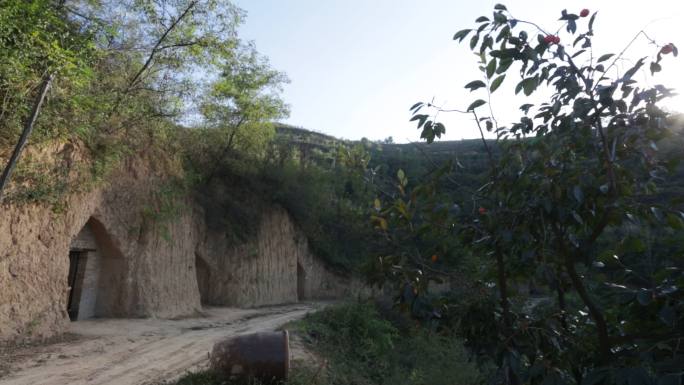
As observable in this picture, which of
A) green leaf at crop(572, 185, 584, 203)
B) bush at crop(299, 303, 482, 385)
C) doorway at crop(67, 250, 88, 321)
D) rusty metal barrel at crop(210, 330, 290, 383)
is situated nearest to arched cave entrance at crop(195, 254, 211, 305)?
doorway at crop(67, 250, 88, 321)

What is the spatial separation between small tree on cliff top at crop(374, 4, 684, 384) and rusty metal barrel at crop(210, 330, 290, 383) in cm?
421

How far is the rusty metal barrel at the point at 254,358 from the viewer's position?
21.5 feet

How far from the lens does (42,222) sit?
9477 mm

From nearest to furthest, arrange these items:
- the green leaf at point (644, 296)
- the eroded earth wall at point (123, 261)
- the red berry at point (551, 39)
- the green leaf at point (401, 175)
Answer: the green leaf at point (644, 296) < the red berry at point (551, 39) < the green leaf at point (401, 175) < the eroded earth wall at point (123, 261)

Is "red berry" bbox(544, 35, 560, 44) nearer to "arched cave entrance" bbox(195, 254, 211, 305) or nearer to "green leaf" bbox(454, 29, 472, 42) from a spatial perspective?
"green leaf" bbox(454, 29, 472, 42)

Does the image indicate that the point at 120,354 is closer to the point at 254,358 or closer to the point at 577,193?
the point at 254,358

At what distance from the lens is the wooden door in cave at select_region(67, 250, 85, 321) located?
11672 mm

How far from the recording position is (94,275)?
12297mm

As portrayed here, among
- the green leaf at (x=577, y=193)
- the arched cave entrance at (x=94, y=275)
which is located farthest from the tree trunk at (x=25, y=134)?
the green leaf at (x=577, y=193)

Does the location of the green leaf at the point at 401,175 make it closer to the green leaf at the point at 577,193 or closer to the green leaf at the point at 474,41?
the green leaf at the point at 474,41

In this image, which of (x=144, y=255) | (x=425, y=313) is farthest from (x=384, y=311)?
(x=425, y=313)

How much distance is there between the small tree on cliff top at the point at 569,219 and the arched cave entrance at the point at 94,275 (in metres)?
10.9

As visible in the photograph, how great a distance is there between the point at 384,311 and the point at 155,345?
7926 millimetres

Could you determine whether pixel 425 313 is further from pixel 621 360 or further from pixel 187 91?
pixel 187 91
